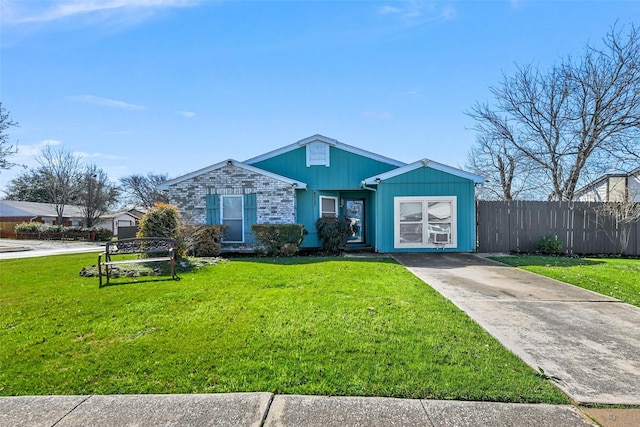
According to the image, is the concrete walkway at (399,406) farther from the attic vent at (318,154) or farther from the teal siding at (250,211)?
the attic vent at (318,154)

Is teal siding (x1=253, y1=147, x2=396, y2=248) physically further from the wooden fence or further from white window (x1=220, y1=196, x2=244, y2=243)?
the wooden fence

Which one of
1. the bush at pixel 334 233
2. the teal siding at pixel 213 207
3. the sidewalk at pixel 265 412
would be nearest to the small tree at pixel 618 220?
the bush at pixel 334 233

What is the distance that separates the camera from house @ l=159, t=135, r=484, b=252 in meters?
12.2

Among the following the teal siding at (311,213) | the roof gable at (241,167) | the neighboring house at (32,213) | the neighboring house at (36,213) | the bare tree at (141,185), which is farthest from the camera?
the bare tree at (141,185)

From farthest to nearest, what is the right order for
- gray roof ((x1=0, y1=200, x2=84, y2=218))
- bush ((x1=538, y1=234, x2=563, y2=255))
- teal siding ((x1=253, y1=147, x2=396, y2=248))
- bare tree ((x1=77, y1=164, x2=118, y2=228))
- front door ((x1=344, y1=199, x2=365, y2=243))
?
gray roof ((x1=0, y1=200, x2=84, y2=218)) < bare tree ((x1=77, y1=164, x2=118, y2=228)) < front door ((x1=344, y1=199, x2=365, y2=243)) < teal siding ((x1=253, y1=147, x2=396, y2=248)) < bush ((x1=538, y1=234, x2=563, y2=255))

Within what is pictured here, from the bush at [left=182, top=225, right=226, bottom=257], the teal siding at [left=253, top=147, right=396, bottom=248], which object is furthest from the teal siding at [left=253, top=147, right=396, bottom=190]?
the bush at [left=182, top=225, right=226, bottom=257]

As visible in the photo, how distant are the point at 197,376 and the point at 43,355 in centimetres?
189

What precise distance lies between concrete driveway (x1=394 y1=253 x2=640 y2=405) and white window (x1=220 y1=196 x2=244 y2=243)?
7813mm

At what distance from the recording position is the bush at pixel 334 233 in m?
12.1

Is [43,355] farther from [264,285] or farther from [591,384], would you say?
[591,384]

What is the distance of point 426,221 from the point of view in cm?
1232

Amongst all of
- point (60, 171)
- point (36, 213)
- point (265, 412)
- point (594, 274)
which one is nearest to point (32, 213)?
point (36, 213)

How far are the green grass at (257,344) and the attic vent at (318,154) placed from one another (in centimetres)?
861

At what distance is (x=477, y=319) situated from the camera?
453cm
